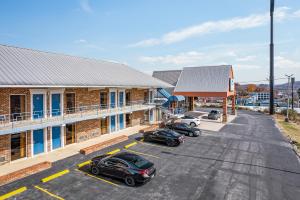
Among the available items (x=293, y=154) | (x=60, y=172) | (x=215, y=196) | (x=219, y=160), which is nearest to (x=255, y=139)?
(x=293, y=154)

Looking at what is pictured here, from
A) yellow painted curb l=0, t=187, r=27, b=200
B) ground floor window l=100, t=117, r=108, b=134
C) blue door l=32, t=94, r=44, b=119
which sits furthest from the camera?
ground floor window l=100, t=117, r=108, b=134

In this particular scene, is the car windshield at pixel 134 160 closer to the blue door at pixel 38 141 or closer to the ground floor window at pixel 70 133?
the blue door at pixel 38 141

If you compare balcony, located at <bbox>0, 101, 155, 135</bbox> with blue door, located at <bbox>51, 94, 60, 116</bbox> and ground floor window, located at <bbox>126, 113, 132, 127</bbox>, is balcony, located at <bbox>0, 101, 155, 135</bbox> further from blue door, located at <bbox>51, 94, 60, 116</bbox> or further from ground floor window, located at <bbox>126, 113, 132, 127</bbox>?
ground floor window, located at <bbox>126, 113, 132, 127</bbox>

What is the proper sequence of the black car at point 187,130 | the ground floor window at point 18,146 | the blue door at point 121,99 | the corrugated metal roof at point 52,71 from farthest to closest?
the blue door at point 121,99 < the black car at point 187,130 < the ground floor window at point 18,146 < the corrugated metal roof at point 52,71

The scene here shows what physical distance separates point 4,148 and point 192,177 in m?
14.0

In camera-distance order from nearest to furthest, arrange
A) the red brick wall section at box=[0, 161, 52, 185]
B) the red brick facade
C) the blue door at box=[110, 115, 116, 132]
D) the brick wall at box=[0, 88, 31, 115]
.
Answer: the red brick wall section at box=[0, 161, 52, 185] < the brick wall at box=[0, 88, 31, 115] < the red brick facade < the blue door at box=[110, 115, 116, 132]

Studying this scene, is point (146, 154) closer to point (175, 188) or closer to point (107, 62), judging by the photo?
point (175, 188)

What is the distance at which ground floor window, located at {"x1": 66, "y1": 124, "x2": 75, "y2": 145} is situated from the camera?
72.8 feet

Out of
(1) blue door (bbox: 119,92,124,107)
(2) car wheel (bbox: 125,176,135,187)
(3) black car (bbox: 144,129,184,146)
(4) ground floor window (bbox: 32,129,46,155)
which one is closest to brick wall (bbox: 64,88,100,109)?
(4) ground floor window (bbox: 32,129,46,155)

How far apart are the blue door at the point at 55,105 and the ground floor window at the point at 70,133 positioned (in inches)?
76.3

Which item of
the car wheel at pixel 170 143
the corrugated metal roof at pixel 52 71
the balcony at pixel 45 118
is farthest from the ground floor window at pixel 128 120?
the car wheel at pixel 170 143

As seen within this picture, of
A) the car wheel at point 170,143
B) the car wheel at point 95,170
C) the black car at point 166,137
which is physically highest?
the black car at point 166,137

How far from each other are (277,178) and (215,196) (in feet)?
19.1

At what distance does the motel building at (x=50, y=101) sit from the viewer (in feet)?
56.2
